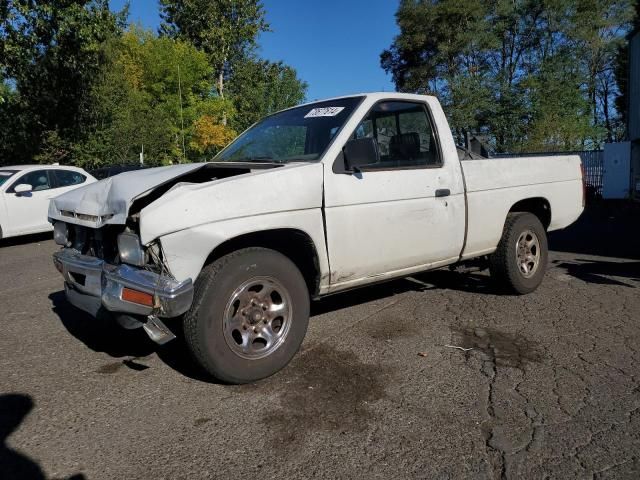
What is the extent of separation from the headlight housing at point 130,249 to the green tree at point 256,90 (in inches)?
1388

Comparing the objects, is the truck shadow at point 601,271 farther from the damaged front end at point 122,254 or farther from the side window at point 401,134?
the damaged front end at point 122,254

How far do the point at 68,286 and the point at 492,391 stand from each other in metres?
3.11

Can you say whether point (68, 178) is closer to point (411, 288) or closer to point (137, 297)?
point (411, 288)

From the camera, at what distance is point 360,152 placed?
147 inches

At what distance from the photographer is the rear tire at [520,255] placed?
16.9 ft

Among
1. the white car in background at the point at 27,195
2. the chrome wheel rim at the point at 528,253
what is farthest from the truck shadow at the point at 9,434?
the white car in background at the point at 27,195

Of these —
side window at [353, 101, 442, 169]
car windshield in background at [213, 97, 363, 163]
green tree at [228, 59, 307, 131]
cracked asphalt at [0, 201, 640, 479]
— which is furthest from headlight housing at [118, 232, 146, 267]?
green tree at [228, 59, 307, 131]

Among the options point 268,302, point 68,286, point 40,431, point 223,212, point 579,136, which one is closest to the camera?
point 40,431

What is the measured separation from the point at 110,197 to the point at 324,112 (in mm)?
1899

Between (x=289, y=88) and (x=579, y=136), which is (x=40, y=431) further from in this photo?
(x=289, y=88)

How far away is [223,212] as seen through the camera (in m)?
3.17

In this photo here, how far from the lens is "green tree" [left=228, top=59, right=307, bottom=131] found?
3925 centimetres

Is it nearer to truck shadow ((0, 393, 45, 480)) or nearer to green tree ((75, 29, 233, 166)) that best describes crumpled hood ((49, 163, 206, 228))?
truck shadow ((0, 393, 45, 480))

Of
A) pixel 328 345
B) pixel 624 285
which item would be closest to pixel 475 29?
pixel 624 285
